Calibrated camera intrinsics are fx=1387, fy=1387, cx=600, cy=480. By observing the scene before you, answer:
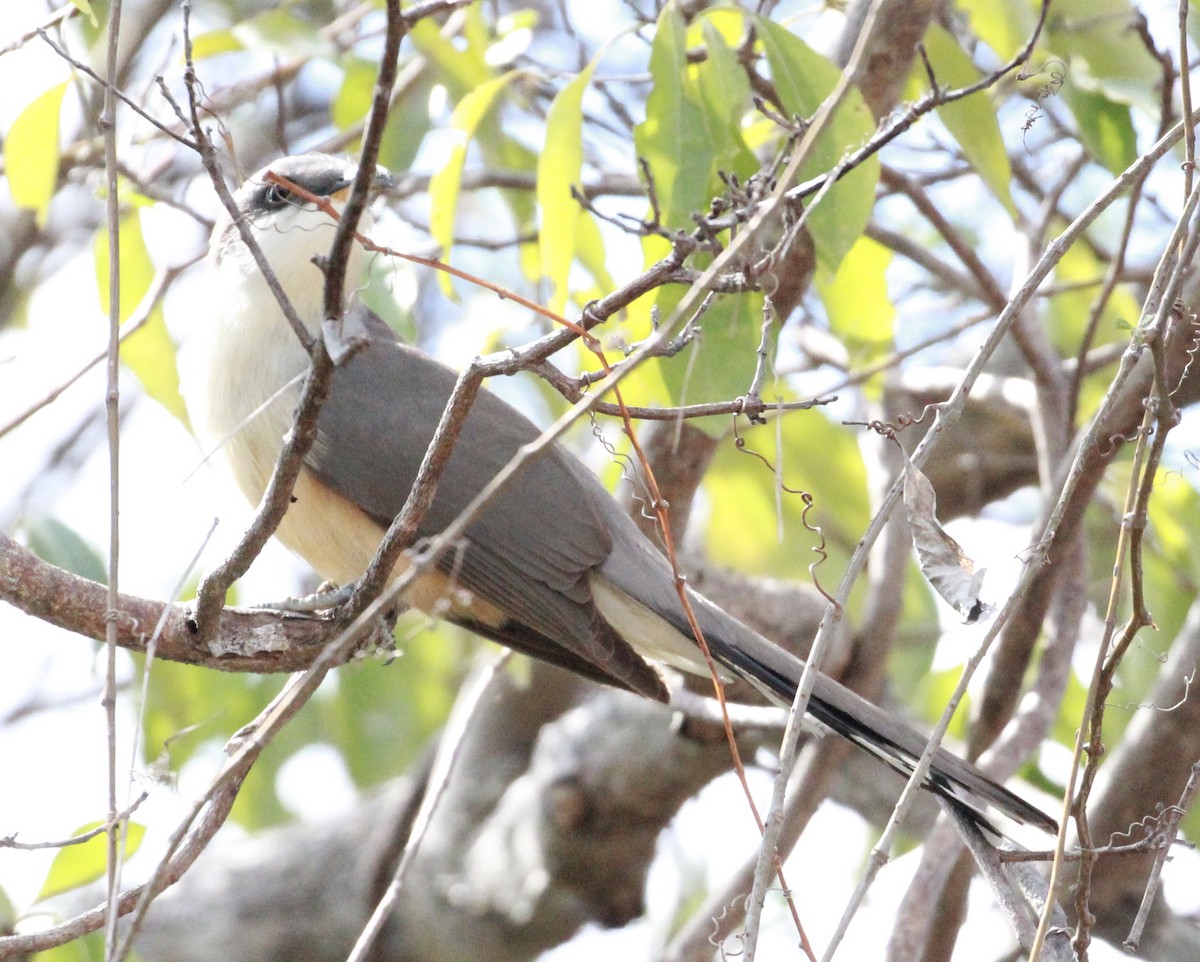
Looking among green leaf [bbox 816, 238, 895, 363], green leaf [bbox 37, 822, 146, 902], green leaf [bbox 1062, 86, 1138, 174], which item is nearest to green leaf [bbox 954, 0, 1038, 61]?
green leaf [bbox 1062, 86, 1138, 174]

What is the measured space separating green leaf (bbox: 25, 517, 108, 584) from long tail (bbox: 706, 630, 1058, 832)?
164 centimetres

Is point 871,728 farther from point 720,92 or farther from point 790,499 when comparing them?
point 790,499

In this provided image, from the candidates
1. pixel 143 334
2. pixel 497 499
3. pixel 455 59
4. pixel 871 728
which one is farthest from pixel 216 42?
pixel 871 728

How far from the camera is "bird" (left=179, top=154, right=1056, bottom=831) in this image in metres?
3.44

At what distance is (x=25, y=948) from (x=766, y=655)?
1.71 m

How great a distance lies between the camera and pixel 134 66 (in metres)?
6.10

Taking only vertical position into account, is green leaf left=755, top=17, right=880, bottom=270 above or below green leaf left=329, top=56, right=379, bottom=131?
below

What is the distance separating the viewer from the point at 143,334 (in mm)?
4035

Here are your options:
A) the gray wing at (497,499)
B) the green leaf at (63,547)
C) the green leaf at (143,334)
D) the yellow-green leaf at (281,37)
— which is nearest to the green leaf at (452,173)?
the gray wing at (497,499)

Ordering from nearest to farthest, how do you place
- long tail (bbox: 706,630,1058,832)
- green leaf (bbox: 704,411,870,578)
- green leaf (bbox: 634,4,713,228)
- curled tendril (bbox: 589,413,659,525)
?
1. curled tendril (bbox: 589,413,659,525)
2. long tail (bbox: 706,630,1058,832)
3. green leaf (bbox: 634,4,713,228)
4. green leaf (bbox: 704,411,870,578)

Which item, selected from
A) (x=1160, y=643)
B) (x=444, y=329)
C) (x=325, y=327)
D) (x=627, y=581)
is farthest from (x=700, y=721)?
(x=444, y=329)

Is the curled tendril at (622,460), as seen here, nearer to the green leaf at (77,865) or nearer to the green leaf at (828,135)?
the green leaf at (828,135)

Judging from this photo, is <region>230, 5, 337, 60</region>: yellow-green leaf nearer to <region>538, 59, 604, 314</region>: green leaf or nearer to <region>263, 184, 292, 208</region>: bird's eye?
<region>263, 184, 292, 208</region>: bird's eye

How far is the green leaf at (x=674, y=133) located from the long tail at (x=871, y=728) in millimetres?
1044
